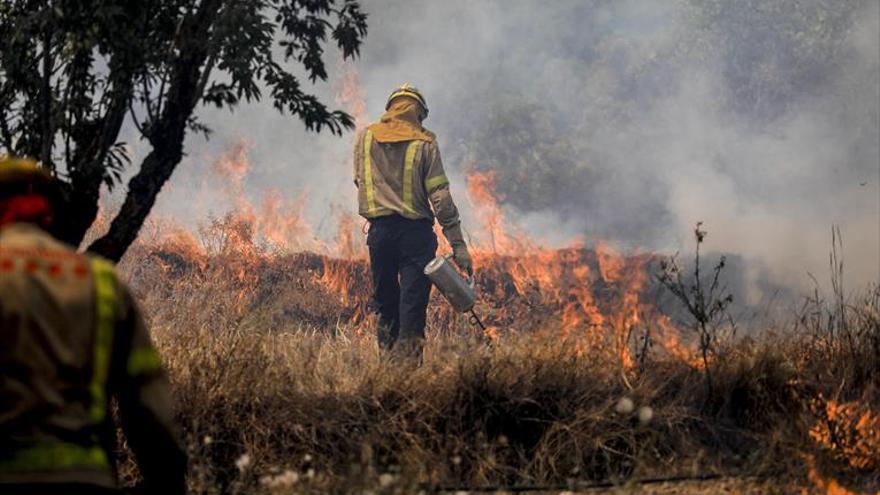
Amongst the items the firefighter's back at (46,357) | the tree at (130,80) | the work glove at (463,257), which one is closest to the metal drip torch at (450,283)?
the work glove at (463,257)

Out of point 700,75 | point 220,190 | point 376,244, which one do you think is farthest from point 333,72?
point 376,244

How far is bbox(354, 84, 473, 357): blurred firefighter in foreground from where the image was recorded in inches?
284

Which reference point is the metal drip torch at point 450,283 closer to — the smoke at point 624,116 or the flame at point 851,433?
the flame at point 851,433

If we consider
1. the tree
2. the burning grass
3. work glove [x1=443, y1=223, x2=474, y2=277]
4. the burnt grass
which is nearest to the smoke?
work glove [x1=443, y1=223, x2=474, y2=277]

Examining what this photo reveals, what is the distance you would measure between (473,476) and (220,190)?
63.1 feet

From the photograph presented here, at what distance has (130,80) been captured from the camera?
466cm

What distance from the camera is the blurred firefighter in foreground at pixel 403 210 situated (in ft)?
23.7

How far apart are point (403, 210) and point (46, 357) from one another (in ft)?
17.6

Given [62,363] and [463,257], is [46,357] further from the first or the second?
[463,257]

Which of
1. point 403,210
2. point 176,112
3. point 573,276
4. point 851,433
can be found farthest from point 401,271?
point 573,276

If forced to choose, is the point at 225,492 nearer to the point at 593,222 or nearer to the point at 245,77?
the point at 245,77

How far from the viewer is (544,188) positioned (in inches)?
899

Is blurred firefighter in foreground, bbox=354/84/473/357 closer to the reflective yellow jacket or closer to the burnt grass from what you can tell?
the reflective yellow jacket

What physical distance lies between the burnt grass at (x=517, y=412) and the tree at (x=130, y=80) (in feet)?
3.26
